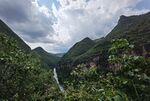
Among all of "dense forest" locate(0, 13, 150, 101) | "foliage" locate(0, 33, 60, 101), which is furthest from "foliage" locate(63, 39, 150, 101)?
"foliage" locate(0, 33, 60, 101)

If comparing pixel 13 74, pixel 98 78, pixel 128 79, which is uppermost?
pixel 13 74

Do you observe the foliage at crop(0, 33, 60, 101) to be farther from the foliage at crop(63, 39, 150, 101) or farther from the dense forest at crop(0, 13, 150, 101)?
the foliage at crop(63, 39, 150, 101)

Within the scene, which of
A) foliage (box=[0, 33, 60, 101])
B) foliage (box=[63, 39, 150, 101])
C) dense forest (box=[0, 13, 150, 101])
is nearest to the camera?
foliage (box=[63, 39, 150, 101])

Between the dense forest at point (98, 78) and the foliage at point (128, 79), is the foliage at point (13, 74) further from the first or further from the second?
the foliage at point (128, 79)

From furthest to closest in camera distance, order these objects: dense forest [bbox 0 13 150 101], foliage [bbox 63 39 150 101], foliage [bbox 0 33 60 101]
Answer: foliage [bbox 0 33 60 101], dense forest [bbox 0 13 150 101], foliage [bbox 63 39 150 101]

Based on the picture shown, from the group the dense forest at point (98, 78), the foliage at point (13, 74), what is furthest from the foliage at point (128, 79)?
the foliage at point (13, 74)

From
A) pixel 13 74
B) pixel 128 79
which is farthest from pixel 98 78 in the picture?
pixel 13 74

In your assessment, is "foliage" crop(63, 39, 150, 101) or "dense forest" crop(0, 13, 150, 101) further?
"dense forest" crop(0, 13, 150, 101)

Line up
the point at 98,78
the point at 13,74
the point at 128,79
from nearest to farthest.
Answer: the point at 128,79
the point at 98,78
the point at 13,74

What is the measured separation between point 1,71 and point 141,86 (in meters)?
23.2

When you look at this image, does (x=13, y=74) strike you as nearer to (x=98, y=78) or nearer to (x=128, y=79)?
(x=98, y=78)

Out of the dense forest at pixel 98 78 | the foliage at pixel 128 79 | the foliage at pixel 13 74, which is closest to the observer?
the foliage at pixel 128 79

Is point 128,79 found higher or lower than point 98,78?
lower

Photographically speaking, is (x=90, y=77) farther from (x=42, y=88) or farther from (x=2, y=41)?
(x=42, y=88)
